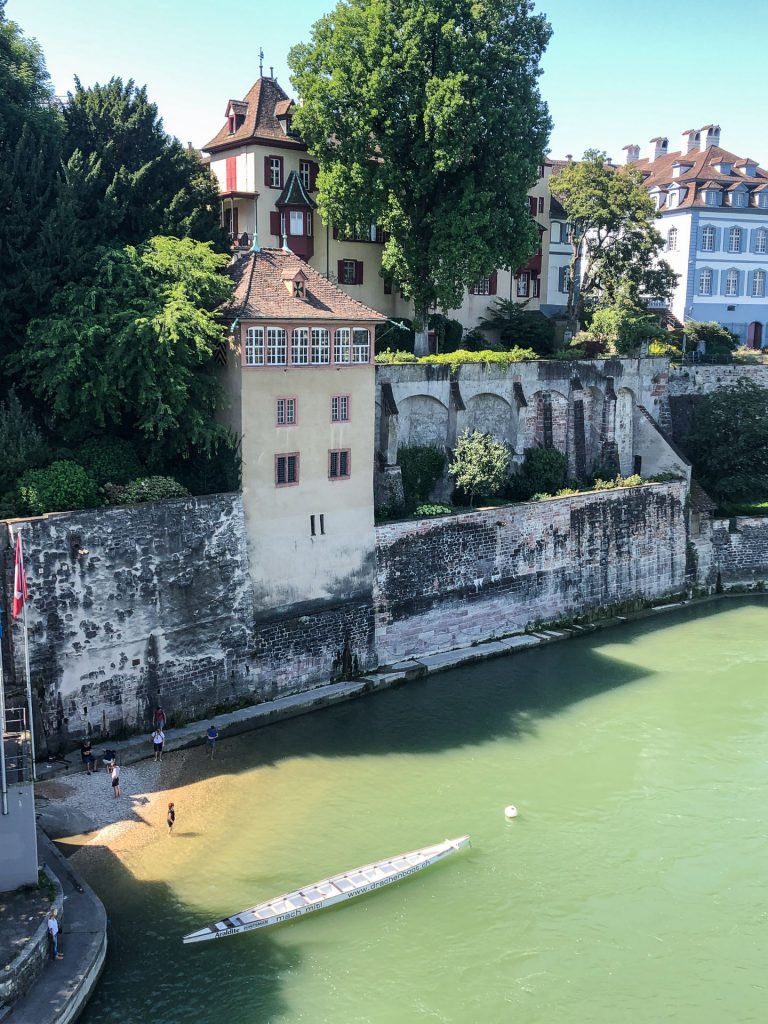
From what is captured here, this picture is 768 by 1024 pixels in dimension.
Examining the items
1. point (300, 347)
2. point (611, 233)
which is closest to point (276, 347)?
point (300, 347)

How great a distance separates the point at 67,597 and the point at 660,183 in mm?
46505

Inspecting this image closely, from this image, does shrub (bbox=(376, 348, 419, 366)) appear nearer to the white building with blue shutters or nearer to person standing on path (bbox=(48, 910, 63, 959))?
person standing on path (bbox=(48, 910, 63, 959))

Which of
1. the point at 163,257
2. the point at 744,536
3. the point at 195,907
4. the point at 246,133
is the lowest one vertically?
the point at 195,907

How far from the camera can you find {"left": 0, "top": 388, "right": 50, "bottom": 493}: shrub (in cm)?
2381

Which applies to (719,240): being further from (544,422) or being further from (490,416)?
(490,416)

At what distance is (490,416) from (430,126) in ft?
34.9

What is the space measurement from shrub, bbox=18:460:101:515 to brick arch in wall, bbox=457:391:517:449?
15.5 m

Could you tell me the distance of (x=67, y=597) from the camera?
22.8m

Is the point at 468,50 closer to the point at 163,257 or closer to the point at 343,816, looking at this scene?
the point at 163,257

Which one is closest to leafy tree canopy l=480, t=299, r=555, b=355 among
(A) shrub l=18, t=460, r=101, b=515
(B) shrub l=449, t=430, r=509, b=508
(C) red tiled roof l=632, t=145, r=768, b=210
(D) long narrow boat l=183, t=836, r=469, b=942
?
(B) shrub l=449, t=430, r=509, b=508

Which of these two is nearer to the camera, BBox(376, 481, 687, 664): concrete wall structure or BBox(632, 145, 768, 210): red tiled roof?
BBox(376, 481, 687, 664): concrete wall structure

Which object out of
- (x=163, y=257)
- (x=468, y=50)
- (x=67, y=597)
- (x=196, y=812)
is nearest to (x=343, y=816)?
(x=196, y=812)

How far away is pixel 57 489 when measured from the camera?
23.5 meters

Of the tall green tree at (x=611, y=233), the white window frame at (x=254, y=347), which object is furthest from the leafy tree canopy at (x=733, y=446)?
the white window frame at (x=254, y=347)
